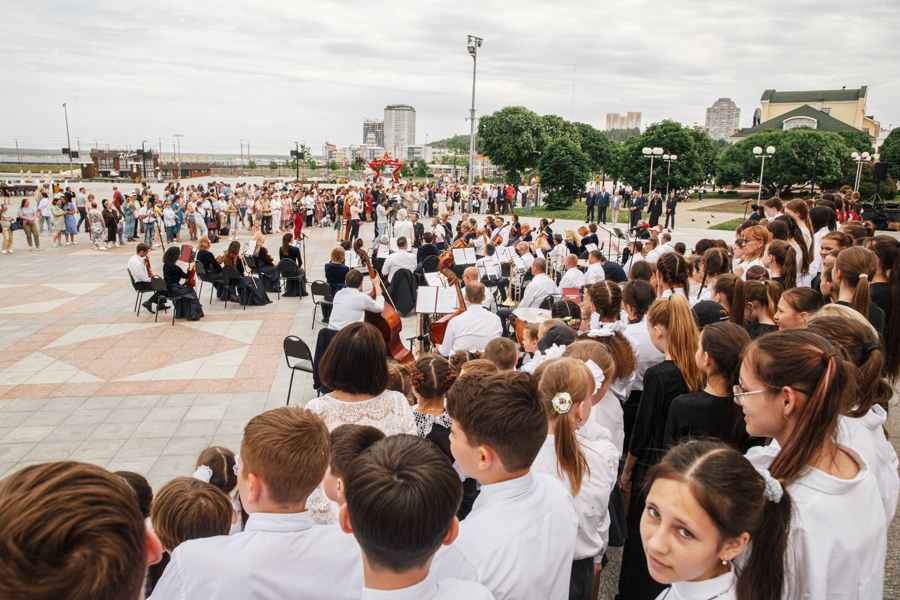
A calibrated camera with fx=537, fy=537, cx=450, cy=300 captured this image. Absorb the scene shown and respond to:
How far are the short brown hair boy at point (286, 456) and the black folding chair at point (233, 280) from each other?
357 inches

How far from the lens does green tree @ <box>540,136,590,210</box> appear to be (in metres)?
31.0

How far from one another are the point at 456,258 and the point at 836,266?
20.9ft

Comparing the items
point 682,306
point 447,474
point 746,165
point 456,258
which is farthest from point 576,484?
point 746,165

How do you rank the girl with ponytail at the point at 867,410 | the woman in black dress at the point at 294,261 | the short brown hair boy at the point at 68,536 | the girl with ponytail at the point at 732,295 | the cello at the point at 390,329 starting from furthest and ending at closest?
the woman in black dress at the point at 294,261 < the cello at the point at 390,329 < the girl with ponytail at the point at 732,295 < the girl with ponytail at the point at 867,410 < the short brown hair boy at the point at 68,536

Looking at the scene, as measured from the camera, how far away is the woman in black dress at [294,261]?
1130 centimetres

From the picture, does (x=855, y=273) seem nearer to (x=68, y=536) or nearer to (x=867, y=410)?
(x=867, y=410)

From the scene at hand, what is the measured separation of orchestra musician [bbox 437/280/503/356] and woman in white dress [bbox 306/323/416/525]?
2245 millimetres

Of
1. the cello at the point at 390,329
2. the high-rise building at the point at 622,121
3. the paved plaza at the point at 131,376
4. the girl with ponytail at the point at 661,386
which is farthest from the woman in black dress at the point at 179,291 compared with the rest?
the high-rise building at the point at 622,121

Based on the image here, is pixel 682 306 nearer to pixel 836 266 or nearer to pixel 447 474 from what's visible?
pixel 836 266

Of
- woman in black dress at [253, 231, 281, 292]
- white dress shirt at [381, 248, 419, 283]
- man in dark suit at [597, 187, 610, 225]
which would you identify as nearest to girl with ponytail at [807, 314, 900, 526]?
white dress shirt at [381, 248, 419, 283]

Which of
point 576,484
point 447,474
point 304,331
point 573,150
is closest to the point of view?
point 447,474

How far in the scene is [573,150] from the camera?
3086 cm

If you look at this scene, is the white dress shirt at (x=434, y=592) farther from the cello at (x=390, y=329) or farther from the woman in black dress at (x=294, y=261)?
the woman in black dress at (x=294, y=261)

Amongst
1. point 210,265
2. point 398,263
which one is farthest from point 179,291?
point 398,263
